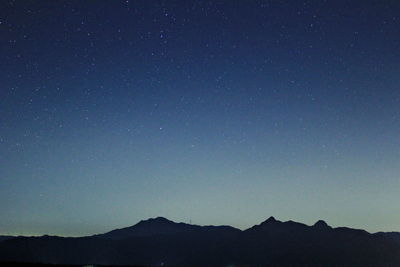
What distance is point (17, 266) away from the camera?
3145cm

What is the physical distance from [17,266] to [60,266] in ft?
10.6

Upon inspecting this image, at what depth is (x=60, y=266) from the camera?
33.4 metres
